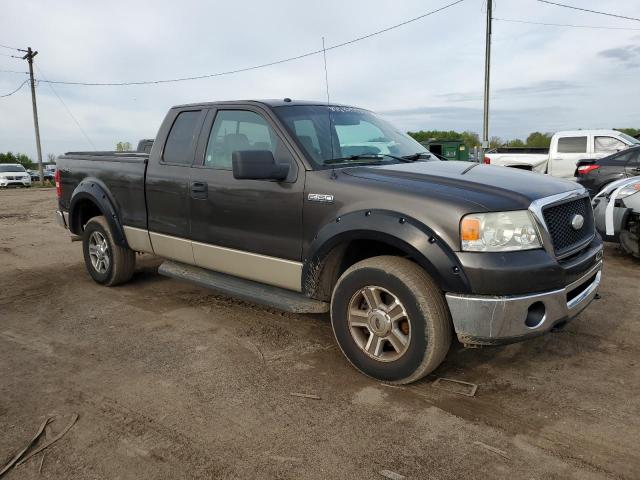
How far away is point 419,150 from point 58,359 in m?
3.31

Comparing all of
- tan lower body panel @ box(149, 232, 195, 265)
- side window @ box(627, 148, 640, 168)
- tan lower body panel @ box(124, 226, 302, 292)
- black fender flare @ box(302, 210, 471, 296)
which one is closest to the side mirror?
black fender flare @ box(302, 210, 471, 296)

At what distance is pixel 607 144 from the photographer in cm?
1376

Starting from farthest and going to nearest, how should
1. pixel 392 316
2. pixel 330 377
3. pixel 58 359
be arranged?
1. pixel 58 359
2. pixel 330 377
3. pixel 392 316

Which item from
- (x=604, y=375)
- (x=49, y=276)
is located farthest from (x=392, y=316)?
(x=49, y=276)

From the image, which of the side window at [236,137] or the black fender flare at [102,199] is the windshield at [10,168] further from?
the side window at [236,137]

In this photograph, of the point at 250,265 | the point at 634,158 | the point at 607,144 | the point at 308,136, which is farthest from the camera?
the point at 607,144

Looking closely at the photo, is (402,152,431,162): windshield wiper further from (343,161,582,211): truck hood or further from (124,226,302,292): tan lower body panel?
(124,226,302,292): tan lower body panel

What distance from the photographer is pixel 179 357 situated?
397 centimetres

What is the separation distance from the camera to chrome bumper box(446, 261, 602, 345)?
301 cm

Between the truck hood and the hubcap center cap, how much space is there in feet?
2.67

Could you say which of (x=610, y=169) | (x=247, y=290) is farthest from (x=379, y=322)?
(x=610, y=169)

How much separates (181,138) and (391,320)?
2.70 m

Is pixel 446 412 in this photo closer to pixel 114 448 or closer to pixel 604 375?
pixel 604 375

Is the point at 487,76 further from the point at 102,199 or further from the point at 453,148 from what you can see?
the point at 102,199
